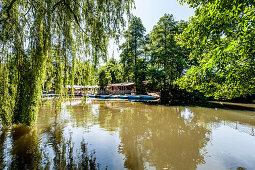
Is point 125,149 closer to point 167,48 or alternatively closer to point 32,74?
point 32,74

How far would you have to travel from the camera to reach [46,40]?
329cm

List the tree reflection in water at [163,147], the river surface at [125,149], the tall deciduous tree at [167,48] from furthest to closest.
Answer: the tall deciduous tree at [167,48]
the tree reflection in water at [163,147]
the river surface at [125,149]

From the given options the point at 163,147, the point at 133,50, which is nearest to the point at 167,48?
the point at 133,50

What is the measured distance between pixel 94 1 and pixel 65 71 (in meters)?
2.25

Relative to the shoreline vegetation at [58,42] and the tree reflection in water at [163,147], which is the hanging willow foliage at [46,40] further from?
the tree reflection in water at [163,147]

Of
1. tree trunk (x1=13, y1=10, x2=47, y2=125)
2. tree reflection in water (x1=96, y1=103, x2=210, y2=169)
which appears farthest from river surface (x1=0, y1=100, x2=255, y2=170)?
tree trunk (x1=13, y1=10, x2=47, y2=125)

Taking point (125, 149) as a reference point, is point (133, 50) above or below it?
above

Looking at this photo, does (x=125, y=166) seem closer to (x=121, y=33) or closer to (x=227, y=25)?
(x=121, y=33)

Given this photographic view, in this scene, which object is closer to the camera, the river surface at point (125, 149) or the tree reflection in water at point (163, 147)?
the river surface at point (125, 149)

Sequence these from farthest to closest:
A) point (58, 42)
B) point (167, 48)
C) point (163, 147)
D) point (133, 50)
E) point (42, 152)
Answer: point (133, 50), point (167, 48), point (163, 147), point (42, 152), point (58, 42)

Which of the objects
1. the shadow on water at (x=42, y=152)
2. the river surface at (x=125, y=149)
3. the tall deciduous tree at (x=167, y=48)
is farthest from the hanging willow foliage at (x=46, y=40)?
the tall deciduous tree at (x=167, y=48)

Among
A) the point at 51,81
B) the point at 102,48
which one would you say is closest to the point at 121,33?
the point at 102,48

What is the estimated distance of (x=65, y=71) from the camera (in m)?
3.52

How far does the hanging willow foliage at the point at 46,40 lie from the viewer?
3.23 metres
